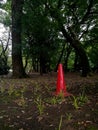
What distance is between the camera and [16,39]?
14742mm

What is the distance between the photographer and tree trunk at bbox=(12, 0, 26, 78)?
46.3 feet

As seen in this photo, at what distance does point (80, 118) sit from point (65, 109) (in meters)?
0.70

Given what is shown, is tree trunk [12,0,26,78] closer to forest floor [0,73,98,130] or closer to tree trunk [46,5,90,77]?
tree trunk [46,5,90,77]

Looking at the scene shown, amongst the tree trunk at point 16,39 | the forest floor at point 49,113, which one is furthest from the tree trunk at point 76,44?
the forest floor at point 49,113

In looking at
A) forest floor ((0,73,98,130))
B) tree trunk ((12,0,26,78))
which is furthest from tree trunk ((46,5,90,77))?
forest floor ((0,73,98,130))

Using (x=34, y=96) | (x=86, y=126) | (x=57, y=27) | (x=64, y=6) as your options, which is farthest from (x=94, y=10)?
(x=86, y=126)

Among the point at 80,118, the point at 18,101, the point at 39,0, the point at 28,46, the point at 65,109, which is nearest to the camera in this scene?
the point at 80,118

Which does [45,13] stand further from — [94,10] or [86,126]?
[86,126]

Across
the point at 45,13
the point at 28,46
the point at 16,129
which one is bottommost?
the point at 16,129

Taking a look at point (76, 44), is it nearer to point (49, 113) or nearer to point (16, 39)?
point (16, 39)

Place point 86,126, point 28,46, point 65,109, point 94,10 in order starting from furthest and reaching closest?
point 28,46 < point 94,10 < point 65,109 < point 86,126

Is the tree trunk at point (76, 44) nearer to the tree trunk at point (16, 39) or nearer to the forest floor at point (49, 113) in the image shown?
the tree trunk at point (16, 39)

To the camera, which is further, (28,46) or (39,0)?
(28,46)

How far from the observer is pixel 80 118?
4.85 meters
